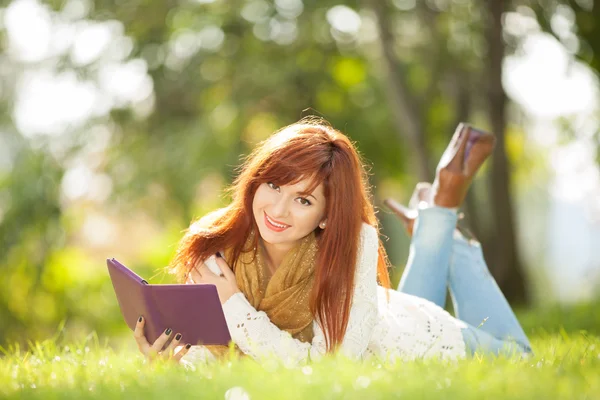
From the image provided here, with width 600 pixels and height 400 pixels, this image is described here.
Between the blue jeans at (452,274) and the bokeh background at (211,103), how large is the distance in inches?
140

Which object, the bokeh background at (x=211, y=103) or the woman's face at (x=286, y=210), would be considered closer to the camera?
the woman's face at (x=286, y=210)

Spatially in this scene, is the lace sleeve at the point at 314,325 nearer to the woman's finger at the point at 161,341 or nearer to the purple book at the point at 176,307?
the purple book at the point at 176,307

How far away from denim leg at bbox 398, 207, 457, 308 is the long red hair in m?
0.81

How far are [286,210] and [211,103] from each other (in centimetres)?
725

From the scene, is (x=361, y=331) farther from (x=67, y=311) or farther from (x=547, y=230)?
(x=547, y=230)

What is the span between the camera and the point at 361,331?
279 centimetres

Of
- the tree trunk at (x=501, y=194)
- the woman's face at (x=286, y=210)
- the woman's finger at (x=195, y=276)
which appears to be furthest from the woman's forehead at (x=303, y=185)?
the tree trunk at (x=501, y=194)

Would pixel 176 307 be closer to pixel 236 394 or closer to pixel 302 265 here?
pixel 302 265

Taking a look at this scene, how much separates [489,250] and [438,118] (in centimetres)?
319

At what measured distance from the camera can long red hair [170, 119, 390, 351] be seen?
2783 mm

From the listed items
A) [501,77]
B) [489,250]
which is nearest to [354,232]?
[501,77]

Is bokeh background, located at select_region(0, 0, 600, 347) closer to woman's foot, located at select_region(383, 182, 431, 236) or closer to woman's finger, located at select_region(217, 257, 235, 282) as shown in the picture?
woman's foot, located at select_region(383, 182, 431, 236)

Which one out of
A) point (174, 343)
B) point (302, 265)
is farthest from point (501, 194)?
point (174, 343)

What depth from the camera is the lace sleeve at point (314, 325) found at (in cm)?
267
